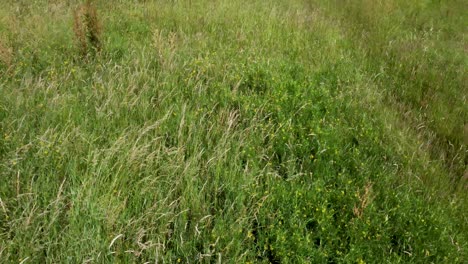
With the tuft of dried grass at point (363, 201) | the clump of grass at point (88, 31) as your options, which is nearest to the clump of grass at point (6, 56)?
the clump of grass at point (88, 31)

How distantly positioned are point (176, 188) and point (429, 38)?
16.7ft

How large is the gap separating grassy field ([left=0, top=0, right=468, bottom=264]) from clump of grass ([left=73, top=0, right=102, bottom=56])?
0.7 inches

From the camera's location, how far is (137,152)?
9.34 ft

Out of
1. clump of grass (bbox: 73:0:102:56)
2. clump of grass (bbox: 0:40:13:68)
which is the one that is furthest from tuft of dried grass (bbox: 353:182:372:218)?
clump of grass (bbox: 0:40:13:68)

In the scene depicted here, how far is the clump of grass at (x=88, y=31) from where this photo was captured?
14.8 ft

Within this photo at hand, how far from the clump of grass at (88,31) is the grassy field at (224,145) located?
19 millimetres

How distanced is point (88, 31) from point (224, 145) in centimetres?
251

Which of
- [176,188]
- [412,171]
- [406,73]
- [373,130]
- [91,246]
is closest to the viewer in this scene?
[91,246]

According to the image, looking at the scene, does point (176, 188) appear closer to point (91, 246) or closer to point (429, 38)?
point (91, 246)

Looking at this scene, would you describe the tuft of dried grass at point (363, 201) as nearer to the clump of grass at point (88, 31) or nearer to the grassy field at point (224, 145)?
the grassy field at point (224, 145)

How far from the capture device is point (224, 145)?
Result: 3219 millimetres

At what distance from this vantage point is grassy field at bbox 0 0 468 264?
2486 millimetres

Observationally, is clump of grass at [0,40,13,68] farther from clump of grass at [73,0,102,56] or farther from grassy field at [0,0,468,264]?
clump of grass at [73,0,102,56]

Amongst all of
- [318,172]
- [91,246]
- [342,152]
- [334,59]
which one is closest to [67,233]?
[91,246]
